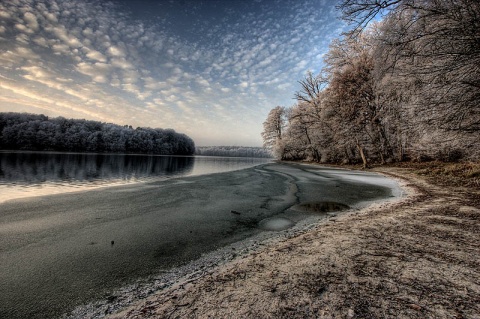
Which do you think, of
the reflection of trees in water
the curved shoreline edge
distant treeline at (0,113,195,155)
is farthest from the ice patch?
distant treeline at (0,113,195,155)

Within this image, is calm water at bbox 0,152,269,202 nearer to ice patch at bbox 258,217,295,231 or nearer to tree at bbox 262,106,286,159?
ice patch at bbox 258,217,295,231

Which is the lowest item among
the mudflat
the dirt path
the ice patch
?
the mudflat

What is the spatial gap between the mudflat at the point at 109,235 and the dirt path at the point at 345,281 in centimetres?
91

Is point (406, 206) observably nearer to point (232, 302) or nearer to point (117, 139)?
point (232, 302)

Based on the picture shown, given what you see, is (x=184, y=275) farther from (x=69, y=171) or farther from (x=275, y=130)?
(x=275, y=130)

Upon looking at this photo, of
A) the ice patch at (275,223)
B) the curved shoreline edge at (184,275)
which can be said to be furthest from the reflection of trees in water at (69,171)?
the curved shoreline edge at (184,275)

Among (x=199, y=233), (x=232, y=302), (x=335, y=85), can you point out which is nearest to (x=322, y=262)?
(x=232, y=302)

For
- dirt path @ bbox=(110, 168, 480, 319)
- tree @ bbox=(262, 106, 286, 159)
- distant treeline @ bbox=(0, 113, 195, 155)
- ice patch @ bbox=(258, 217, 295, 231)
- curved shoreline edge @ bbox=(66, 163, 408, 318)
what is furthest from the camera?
distant treeline @ bbox=(0, 113, 195, 155)

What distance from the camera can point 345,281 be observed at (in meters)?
2.25

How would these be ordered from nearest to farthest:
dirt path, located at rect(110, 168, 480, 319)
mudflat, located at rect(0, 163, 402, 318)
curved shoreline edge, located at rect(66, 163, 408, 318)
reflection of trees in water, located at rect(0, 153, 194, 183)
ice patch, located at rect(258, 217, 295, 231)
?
1. dirt path, located at rect(110, 168, 480, 319)
2. curved shoreline edge, located at rect(66, 163, 408, 318)
3. mudflat, located at rect(0, 163, 402, 318)
4. ice patch, located at rect(258, 217, 295, 231)
5. reflection of trees in water, located at rect(0, 153, 194, 183)

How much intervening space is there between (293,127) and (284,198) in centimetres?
3055

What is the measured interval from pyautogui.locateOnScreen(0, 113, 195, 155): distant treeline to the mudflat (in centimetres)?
7872

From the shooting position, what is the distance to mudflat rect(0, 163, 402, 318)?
2.57 m

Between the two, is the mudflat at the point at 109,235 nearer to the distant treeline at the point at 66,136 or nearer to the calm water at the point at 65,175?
the calm water at the point at 65,175
